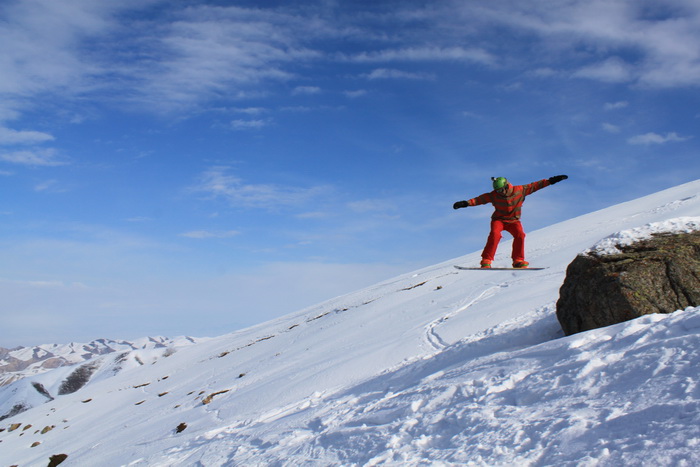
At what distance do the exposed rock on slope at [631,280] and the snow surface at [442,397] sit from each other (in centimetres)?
55

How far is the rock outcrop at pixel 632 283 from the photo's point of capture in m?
5.93

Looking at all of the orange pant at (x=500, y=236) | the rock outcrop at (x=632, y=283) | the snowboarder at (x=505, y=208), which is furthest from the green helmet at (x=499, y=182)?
the rock outcrop at (x=632, y=283)

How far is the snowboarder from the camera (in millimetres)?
9859

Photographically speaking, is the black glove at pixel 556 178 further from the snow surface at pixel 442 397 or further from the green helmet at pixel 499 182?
the snow surface at pixel 442 397

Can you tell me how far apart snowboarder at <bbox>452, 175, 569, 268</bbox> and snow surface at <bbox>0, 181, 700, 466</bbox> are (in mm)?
1447

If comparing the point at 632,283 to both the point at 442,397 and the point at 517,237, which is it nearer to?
the point at 442,397

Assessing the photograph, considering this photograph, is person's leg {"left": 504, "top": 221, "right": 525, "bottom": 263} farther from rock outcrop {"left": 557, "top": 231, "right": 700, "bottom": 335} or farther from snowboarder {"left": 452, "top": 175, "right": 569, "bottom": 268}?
rock outcrop {"left": 557, "top": 231, "right": 700, "bottom": 335}

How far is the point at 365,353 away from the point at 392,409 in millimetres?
5597

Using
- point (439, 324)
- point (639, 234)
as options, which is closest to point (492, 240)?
point (439, 324)

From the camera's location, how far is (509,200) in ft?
32.5

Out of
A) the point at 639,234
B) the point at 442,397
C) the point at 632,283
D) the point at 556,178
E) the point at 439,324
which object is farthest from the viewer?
the point at 439,324

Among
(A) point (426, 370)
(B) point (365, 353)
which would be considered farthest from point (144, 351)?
(A) point (426, 370)

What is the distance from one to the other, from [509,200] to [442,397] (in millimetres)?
5906

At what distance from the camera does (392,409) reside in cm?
525
